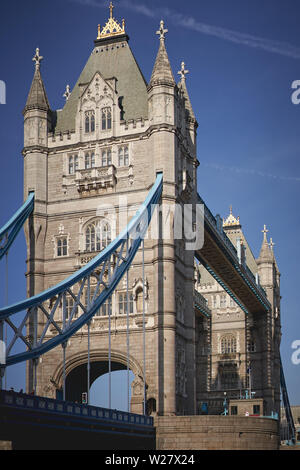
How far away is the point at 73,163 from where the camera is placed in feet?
180

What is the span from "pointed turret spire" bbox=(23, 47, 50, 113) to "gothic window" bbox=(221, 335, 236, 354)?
38.8 metres

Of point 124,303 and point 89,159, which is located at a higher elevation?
A: point 89,159

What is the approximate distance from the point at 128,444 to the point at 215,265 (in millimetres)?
29490

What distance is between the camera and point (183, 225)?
5388 centimetres

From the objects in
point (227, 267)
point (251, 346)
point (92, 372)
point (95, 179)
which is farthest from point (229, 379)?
point (95, 179)

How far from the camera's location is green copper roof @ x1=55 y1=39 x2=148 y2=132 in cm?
5466

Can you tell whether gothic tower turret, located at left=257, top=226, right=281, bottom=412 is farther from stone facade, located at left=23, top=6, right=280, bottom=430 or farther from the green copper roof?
the green copper roof

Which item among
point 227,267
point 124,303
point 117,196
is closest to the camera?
point 124,303

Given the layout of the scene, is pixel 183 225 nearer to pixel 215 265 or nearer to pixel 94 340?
pixel 94 340

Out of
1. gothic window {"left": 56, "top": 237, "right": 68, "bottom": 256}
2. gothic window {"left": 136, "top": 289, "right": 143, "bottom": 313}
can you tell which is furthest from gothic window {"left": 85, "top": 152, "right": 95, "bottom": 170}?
gothic window {"left": 136, "top": 289, "right": 143, "bottom": 313}

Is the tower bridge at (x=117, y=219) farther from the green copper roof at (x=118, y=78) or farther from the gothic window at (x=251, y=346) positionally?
the gothic window at (x=251, y=346)

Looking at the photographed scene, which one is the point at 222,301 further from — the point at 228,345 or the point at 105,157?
the point at 105,157

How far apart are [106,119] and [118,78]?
11.0 feet
